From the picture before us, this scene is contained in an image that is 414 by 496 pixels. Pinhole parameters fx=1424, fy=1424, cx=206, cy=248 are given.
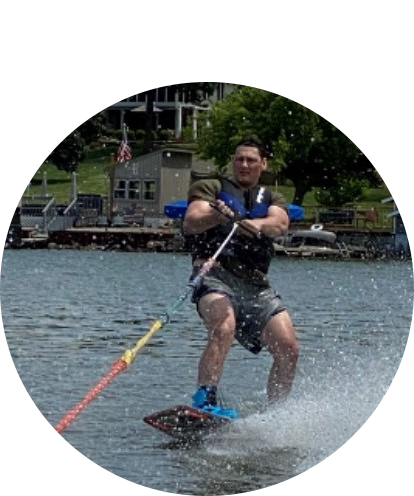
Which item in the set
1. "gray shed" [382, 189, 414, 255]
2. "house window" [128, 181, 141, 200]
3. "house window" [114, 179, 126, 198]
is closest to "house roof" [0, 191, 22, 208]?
"house window" [114, 179, 126, 198]

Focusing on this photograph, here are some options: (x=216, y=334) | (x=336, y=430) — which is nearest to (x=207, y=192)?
(x=216, y=334)

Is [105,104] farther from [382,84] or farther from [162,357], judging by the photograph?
[162,357]

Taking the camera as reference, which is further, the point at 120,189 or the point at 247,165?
the point at 120,189

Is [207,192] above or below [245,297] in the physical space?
above

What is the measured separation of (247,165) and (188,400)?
259cm

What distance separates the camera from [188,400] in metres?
10.8

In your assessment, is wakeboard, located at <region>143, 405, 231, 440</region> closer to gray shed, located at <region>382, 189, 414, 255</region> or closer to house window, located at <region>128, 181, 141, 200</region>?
→ gray shed, located at <region>382, 189, 414, 255</region>

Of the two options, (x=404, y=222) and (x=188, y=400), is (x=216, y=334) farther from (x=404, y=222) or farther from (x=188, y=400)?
(x=404, y=222)

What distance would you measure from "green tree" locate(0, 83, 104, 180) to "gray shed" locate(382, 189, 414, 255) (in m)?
22.2

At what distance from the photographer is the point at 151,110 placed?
82.8 meters

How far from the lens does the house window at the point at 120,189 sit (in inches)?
2552

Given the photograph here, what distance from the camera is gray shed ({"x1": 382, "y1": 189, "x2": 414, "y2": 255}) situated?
5694cm

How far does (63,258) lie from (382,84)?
23490 millimetres

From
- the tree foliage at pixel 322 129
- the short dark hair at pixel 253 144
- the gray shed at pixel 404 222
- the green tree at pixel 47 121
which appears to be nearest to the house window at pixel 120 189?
the tree foliage at pixel 322 129
